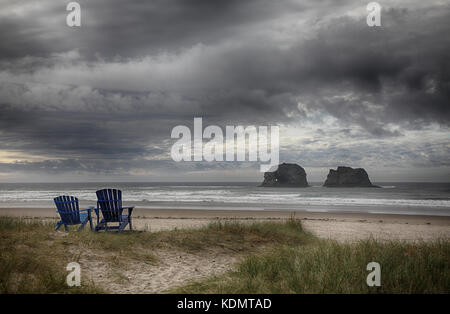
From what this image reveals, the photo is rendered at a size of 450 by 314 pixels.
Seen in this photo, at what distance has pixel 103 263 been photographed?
5.65 meters

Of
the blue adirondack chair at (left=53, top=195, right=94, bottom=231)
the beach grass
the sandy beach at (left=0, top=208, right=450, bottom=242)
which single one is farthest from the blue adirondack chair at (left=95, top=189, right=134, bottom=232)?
the beach grass

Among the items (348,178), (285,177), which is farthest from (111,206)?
(285,177)

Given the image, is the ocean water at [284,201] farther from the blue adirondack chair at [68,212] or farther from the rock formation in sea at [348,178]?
the rock formation in sea at [348,178]

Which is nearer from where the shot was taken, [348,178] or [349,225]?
[349,225]

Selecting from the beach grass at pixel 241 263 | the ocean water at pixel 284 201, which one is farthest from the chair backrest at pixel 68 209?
the ocean water at pixel 284 201

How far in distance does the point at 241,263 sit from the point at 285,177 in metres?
68.2

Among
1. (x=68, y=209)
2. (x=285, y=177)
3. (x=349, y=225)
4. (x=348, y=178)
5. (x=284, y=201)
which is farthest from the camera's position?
(x=285, y=177)

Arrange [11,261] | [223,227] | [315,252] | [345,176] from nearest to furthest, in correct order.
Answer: [11,261], [315,252], [223,227], [345,176]

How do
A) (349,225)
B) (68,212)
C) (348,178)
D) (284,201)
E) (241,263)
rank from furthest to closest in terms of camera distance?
(348,178) → (284,201) → (349,225) → (68,212) → (241,263)

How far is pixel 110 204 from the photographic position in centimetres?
848

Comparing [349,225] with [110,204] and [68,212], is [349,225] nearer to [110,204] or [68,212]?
[110,204]
